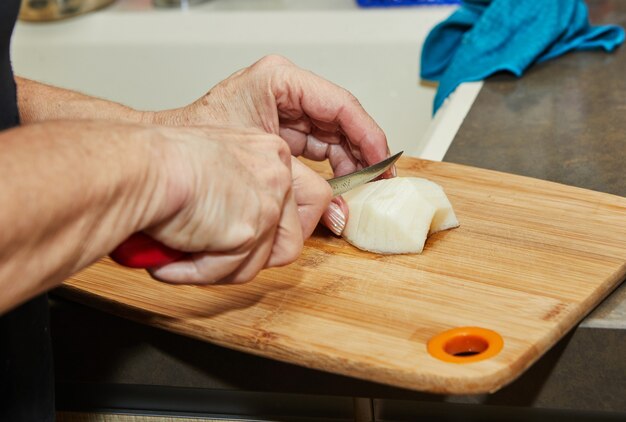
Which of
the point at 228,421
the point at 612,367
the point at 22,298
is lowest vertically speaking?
the point at 228,421

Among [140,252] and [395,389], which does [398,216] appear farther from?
[140,252]

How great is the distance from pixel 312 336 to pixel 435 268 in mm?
145

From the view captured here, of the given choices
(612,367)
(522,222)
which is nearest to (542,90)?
(522,222)

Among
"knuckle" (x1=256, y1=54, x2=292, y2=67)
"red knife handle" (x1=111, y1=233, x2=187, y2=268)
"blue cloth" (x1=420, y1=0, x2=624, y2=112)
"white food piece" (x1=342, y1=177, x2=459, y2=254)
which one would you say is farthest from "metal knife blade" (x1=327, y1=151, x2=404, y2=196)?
"blue cloth" (x1=420, y1=0, x2=624, y2=112)

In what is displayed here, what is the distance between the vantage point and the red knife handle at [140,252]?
0.57 metres

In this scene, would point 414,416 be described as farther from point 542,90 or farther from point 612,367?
point 542,90

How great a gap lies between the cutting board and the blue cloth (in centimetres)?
40

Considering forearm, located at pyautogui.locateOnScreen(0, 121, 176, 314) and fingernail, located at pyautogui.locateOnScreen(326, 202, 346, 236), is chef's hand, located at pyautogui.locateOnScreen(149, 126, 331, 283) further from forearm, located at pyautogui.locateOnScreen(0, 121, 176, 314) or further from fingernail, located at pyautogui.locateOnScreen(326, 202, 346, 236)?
fingernail, located at pyautogui.locateOnScreen(326, 202, 346, 236)

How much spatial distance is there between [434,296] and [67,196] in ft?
1.08

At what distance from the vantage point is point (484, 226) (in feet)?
2.64

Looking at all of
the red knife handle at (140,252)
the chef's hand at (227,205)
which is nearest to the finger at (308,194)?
the chef's hand at (227,205)

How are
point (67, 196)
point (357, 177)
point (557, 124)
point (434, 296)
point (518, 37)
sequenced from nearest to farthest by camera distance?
1. point (67, 196)
2. point (434, 296)
3. point (357, 177)
4. point (557, 124)
5. point (518, 37)

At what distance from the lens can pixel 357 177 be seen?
0.81 meters

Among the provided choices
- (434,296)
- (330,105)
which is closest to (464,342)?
(434,296)
